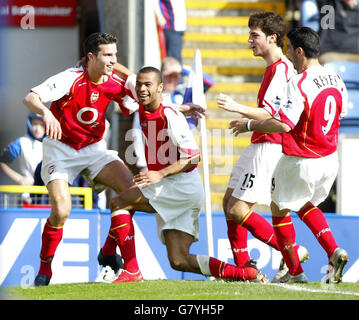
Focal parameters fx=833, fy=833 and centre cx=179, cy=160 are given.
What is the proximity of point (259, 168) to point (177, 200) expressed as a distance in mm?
830

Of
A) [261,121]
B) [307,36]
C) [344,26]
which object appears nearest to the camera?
[261,121]

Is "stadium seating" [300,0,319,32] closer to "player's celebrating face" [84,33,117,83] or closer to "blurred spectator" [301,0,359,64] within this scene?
"blurred spectator" [301,0,359,64]

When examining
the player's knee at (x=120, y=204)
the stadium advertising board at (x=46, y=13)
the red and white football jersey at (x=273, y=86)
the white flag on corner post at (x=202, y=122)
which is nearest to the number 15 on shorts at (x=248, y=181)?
the red and white football jersey at (x=273, y=86)

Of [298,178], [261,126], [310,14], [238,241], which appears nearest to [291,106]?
[261,126]

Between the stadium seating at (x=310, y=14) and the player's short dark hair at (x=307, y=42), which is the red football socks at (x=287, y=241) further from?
the stadium seating at (x=310, y=14)

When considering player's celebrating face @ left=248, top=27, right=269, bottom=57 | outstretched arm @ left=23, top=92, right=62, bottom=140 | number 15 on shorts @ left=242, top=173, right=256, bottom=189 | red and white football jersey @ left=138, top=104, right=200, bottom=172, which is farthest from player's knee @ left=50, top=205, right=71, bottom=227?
player's celebrating face @ left=248, top=27, right=269, bottom=57

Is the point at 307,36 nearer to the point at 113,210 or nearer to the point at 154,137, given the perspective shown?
the point at 154,137

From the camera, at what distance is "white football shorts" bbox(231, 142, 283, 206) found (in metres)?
6.40

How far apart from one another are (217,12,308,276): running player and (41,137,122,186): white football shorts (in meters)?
1.02

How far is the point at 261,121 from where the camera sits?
229 inches

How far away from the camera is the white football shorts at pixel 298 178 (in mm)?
6156

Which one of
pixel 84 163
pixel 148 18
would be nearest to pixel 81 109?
pixel 84 163

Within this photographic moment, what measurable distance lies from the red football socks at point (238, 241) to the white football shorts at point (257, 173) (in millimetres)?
287
